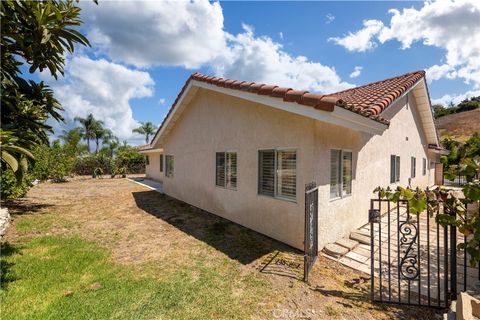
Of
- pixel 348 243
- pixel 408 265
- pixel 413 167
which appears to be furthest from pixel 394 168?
pixel 408 265

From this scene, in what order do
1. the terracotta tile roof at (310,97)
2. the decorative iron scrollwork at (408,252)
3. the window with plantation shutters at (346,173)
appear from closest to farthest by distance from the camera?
1. the decorative iron scrollwork at (408,252)
2. the terracotta tile roof at (310,97)
3. the window with plantation shutters at (346,173)

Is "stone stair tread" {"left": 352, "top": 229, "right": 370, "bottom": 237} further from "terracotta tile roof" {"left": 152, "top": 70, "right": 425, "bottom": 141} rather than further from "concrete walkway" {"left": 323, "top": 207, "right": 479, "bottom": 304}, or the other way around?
"terracotta tile roof" {"left": 152, "top": 70, "right": 425, "bottom": 141}

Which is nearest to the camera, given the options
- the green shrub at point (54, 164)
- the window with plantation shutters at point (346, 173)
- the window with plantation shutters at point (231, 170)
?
the window with plantation shutters at point (346, 173)

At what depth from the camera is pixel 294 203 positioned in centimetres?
671

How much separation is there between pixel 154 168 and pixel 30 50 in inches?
809

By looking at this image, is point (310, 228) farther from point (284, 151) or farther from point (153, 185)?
point (153, 185)

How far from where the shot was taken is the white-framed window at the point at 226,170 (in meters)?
8.99

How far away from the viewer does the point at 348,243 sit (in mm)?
7039

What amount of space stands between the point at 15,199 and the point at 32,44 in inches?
499

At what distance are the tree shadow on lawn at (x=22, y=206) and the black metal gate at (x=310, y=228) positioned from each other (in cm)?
1242

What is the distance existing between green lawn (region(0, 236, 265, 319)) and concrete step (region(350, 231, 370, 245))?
395 centimetres

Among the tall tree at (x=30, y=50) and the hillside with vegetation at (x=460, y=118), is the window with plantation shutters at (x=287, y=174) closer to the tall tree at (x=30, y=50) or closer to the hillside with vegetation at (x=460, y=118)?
the tall tree at (x=30, y=50)

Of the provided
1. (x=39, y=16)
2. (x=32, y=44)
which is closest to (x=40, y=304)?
(x=32, y=44)

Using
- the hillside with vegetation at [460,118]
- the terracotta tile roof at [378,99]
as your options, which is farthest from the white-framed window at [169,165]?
the hillside with vegetation at [460,118]
